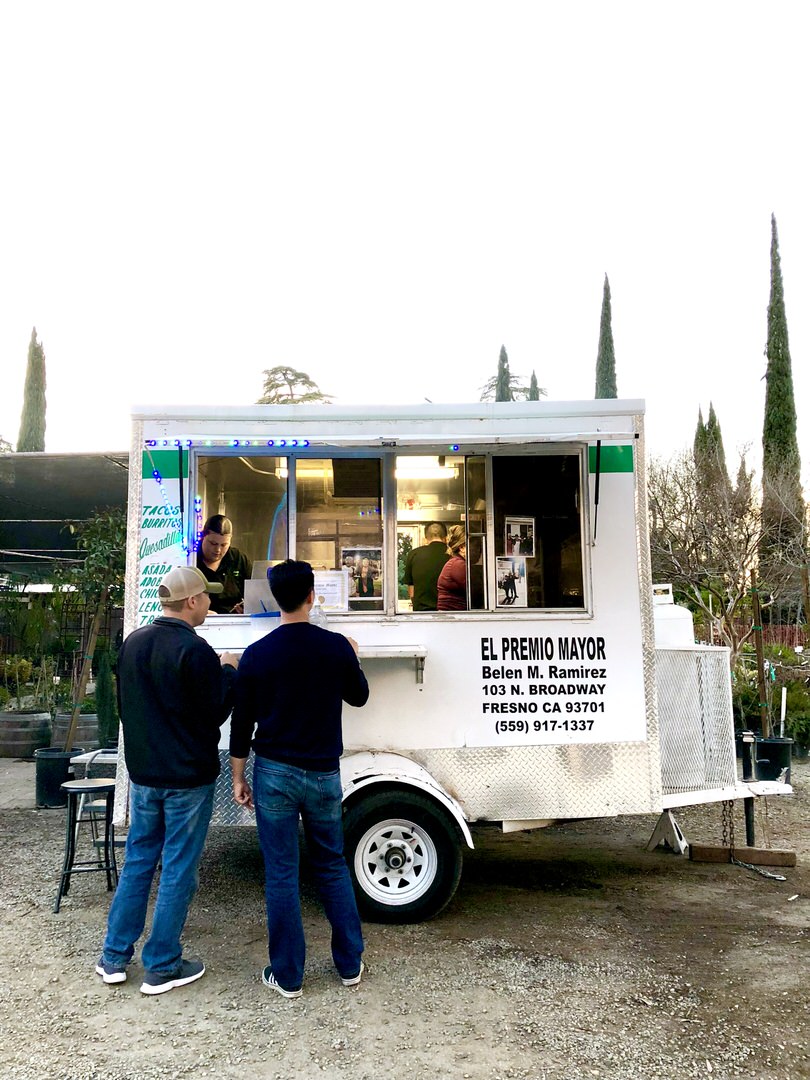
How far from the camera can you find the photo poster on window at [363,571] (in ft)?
16.7

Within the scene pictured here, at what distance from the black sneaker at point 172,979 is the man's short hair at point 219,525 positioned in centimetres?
234

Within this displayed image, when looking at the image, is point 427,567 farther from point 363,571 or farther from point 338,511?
point 338,511

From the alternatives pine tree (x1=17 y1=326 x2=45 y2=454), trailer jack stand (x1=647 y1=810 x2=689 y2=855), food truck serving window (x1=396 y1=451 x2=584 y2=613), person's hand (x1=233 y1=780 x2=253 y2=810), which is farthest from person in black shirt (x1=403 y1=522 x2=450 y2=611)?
pine tree (x1=17 y1=326 x2=45 y2=454)

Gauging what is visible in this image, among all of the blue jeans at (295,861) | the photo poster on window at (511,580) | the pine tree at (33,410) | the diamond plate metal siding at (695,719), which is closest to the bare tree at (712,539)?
the diamond plate metal siding at (695,719)

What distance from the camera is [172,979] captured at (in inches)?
152

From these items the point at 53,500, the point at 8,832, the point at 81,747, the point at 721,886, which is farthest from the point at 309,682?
the point at 53,500

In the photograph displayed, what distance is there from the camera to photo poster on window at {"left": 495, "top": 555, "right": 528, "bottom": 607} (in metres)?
5.05

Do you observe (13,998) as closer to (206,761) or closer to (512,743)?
(206,761)

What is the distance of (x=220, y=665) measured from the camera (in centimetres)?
399

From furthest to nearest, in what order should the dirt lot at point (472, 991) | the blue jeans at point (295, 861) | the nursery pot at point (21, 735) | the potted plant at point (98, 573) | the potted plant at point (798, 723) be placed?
1. the potted plant at point (798, 723)
2. the nursery pot at point (21, 735)
3. the potted plant at point (98, 573)
4. the blue jeans at point (295, 861)
5. the dirt lot at point (472, 991)

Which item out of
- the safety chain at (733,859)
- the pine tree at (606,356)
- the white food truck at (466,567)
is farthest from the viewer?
the pine tree at (606,356)

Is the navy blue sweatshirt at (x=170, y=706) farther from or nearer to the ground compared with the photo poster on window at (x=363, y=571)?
nearer to the ground

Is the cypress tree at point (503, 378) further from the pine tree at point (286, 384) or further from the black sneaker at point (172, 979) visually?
the black sneaker at point (172, 979)

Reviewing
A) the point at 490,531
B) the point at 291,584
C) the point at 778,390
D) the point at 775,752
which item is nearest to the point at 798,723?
the point at 775,752
